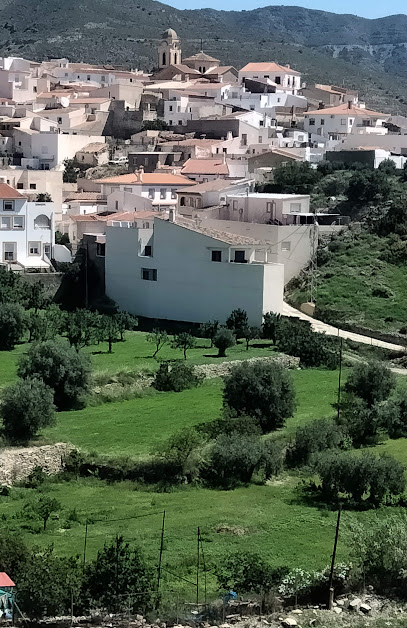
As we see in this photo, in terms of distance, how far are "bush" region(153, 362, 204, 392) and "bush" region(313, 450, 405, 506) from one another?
28.7 feet

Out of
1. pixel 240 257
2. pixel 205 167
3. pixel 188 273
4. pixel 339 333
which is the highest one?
pixel 205 167

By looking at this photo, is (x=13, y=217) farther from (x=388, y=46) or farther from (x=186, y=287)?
(x=388, y=46)

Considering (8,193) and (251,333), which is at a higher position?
(8,193)

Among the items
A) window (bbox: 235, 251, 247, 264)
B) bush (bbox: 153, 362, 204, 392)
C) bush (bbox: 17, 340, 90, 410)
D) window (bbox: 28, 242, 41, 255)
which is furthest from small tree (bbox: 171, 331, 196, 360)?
window (bbox: 28, 242, 41, 255)

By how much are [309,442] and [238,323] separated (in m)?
12.9

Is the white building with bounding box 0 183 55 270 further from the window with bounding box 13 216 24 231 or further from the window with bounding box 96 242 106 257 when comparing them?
the window with bounding box 96 242 106 257

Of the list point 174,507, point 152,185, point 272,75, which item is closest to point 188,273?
point 152,185

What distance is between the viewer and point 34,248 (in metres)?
45.2

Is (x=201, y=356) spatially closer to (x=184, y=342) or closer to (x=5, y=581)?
(x=184, y=342)

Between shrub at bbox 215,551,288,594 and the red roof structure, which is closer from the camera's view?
the red roof structure

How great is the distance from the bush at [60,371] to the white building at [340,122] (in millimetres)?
34315

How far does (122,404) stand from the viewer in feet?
102

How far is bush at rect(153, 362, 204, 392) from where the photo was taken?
107 ft

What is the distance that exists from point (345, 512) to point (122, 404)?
31.1ft
